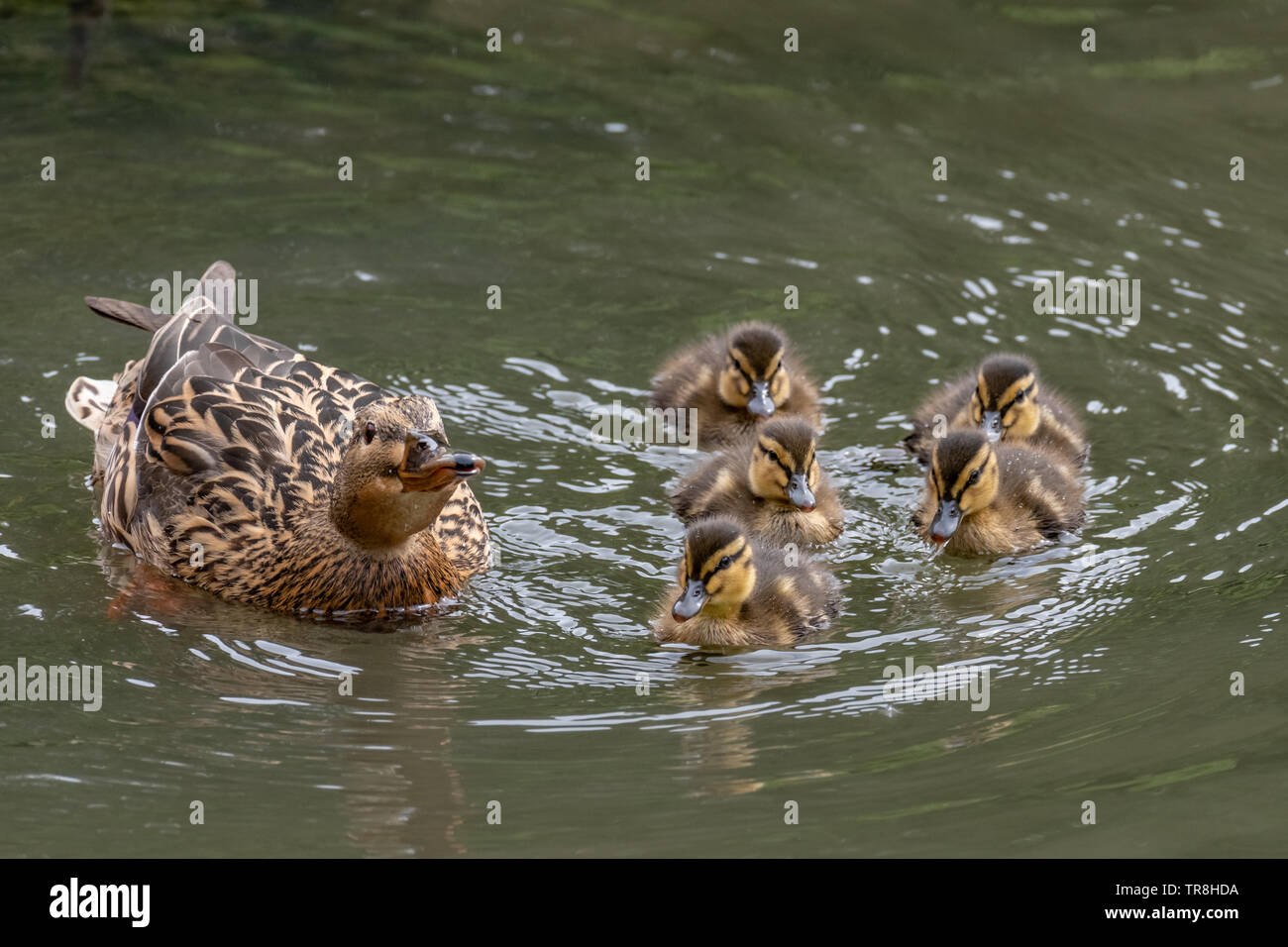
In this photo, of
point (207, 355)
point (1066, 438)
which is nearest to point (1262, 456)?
point (1066, 438)

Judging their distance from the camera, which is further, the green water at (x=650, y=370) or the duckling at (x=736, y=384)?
the duckling at (x=736, y=384)

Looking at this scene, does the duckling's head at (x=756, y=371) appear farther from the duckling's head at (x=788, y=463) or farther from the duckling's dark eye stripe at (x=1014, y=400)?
the duckling's dark eye stripe at (x=1014, y=400)

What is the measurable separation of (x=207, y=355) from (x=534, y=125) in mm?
3353

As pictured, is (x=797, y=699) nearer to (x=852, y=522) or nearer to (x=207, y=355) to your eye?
(x=852, y=522)

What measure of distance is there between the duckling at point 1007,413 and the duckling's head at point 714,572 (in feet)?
4.06

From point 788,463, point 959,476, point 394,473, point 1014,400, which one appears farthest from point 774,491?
point 394,473

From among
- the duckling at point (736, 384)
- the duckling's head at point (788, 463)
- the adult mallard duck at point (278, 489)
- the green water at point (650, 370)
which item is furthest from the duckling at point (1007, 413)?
the adult mallard duck at point (278, 489)

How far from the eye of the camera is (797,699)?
14.3 ft

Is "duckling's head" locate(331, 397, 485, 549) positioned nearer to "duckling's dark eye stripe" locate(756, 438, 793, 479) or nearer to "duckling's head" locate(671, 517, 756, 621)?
"duckling's head" locate(671, 517, 756, 621)

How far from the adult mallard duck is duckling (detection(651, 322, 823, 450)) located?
1.16 m

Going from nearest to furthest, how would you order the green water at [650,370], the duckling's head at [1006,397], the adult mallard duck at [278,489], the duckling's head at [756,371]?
the green water at [650,370]
the adult mallard duck at [278,489]
the duckling's head at [1006,397]
the duckling's head at [756,371]

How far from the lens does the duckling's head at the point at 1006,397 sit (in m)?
5.82

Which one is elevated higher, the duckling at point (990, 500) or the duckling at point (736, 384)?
the duckling at point (736, 384)

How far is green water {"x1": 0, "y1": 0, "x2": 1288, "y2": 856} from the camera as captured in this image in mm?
3854
